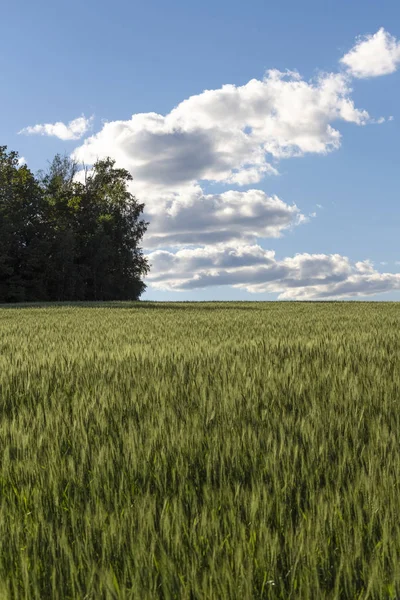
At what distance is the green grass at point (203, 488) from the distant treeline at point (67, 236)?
45686 millimetres

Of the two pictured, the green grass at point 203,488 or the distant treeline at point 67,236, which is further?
the distant treeline at point 67,236

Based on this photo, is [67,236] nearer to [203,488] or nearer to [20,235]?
[20,235]

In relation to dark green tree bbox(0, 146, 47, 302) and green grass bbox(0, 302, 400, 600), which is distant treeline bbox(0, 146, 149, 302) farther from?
green grass bbox(0, 302, 400, 600)

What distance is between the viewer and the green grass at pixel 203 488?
67.7 inches

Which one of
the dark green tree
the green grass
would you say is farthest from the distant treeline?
the green grass

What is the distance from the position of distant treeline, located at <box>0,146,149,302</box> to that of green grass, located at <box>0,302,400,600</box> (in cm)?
4569

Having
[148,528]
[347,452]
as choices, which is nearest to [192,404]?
[347,452]

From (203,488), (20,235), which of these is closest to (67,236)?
(20,235)

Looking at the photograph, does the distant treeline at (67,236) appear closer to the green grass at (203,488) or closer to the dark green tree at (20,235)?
the dark green tree at (20,235)

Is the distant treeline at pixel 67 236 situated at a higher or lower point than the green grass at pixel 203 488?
higher

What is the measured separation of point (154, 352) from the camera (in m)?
7.16

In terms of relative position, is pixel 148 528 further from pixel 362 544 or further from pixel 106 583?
pixel 362 544

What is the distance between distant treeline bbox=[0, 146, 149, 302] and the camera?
50.5 meters

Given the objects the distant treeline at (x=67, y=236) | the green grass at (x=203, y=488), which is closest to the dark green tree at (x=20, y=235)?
the distant treeline at (x=67, y=236)
